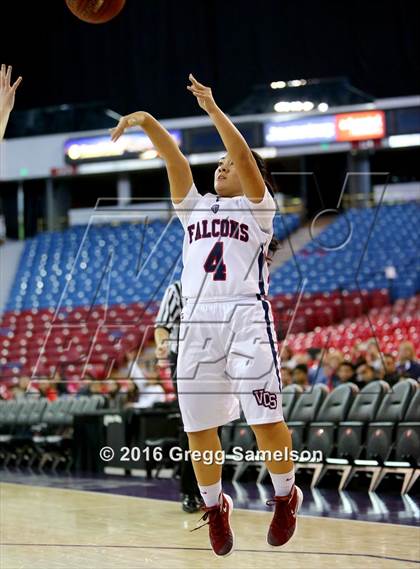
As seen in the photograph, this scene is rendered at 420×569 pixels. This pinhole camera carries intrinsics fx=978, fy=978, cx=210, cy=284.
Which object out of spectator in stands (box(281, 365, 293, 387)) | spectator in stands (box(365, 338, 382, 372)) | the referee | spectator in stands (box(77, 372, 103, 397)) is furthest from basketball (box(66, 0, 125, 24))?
spectator in stands (box(77, 372, 103, 397))

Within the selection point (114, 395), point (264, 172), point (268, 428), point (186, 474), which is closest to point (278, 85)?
point (114, 395)

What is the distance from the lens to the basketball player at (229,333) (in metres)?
4.20

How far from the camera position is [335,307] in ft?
58.9

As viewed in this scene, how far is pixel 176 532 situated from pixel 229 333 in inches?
112

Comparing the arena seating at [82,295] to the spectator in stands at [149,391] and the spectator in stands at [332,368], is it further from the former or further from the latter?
the spectator in stands at [332,368]

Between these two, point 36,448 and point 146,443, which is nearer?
point 146,443

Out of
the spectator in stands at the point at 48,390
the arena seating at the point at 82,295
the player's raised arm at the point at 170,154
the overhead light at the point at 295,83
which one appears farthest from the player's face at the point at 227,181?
the overhead light at the point at 295,83

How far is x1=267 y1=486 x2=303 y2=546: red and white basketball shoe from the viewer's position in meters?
4.23

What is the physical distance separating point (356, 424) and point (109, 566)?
3.88m

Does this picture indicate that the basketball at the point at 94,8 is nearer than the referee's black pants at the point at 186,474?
Yes

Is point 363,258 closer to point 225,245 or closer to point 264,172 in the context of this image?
point 264,172

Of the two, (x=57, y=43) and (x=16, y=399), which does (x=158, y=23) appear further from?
(x=16, y=399)

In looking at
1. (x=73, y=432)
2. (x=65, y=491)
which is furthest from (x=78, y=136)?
(x=65, y=491)

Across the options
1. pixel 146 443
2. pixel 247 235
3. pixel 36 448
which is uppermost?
pixel 247 235
